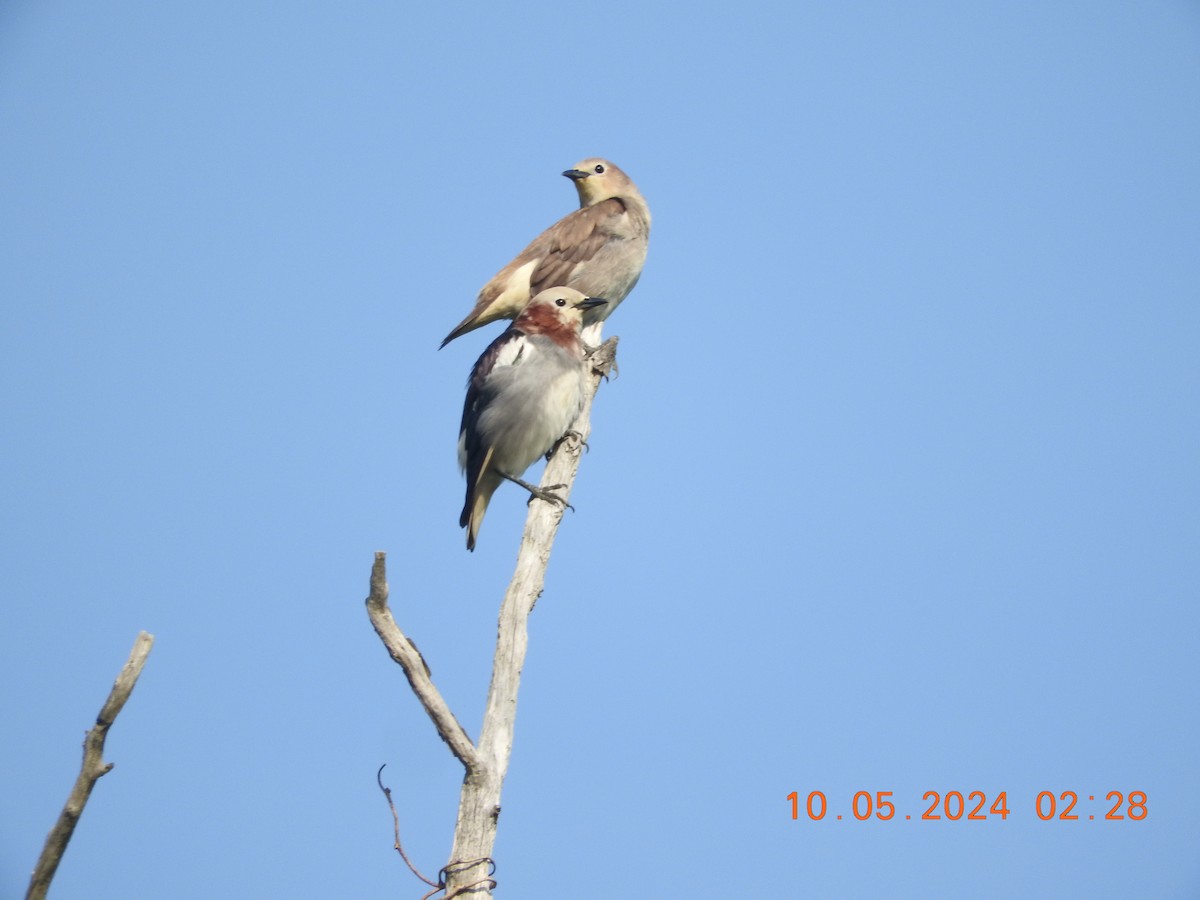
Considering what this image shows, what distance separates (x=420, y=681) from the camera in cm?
397

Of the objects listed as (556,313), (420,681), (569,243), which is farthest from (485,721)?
(569,243)

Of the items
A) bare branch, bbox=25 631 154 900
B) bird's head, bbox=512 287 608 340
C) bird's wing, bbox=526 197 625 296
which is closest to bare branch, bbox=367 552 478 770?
bare branch, bbox=25 631 154 900

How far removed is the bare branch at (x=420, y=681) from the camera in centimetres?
Result: 395

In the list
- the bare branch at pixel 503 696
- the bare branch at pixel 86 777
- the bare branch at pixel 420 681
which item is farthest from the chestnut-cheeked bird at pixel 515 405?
the bare branch at pixel 86 777

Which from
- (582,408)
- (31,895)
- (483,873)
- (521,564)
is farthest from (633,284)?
(31,895)

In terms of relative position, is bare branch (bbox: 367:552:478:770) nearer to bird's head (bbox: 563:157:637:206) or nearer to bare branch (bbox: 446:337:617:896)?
bare branch (bbox: 446:337:617:896)

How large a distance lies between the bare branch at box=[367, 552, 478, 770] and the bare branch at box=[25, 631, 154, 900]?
2.64 ft

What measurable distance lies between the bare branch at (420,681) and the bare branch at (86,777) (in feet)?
2.64

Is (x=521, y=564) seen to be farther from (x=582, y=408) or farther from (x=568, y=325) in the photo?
(x=568, y=325)

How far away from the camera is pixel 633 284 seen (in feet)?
24.0

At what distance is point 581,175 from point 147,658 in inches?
207

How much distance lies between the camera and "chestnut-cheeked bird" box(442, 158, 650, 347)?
6.98 meters

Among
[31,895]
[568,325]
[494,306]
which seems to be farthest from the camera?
[494,306]

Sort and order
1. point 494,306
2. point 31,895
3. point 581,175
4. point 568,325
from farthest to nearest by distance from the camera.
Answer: point 581,175 → point 494,306 → point 568,325 → point 31,895
